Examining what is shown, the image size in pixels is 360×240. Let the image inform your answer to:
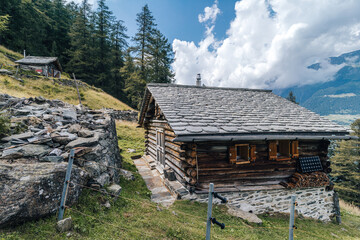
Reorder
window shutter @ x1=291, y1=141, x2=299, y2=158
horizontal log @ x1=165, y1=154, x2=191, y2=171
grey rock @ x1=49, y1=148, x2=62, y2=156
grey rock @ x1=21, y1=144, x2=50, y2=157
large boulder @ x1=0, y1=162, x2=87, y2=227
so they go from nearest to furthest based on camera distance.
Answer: large boulder @ x1=0, y1=162, x2=87, y2=227 < grey rock @ x1=21, y1=144, x2=50, y2=157 < grey rock @ x1=49, y1=148, x2=62, y2=156 < horizontal log @ x1=165, y1=154, x2=191, y2=171 < window shutter @ x1=291, y1=141, x2=299, y2=158

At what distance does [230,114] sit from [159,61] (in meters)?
28.6

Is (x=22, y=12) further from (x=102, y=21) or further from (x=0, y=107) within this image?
(x=0, y=107)

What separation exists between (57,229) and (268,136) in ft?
22.1

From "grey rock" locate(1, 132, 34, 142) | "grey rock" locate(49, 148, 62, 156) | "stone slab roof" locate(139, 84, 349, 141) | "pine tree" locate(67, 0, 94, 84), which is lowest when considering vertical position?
"grey rock" locate(49, 148, 62, 156)

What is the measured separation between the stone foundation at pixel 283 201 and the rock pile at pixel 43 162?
3748mm

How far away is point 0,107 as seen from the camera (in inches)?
274

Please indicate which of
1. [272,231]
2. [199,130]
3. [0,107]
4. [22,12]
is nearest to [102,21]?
[22,12]

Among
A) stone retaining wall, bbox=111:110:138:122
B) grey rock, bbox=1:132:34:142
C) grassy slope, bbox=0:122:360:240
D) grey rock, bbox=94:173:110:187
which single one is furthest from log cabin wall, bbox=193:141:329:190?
stone retaining wall, bbox=111:110:138:122

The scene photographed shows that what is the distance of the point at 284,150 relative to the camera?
804 cm

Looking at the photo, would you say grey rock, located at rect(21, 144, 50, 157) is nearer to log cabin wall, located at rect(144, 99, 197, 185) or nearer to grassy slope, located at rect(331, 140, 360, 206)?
log cabin wall, located at rect(144, 99, 197, 185)

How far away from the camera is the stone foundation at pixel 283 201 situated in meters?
6.81

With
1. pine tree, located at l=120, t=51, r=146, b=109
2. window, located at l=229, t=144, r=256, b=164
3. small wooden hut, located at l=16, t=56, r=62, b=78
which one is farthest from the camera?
Answer: pine tree, located at l=120, t=51, r=146, b=109

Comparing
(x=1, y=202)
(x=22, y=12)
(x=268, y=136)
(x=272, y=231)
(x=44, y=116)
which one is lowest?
(x=272, y=231)

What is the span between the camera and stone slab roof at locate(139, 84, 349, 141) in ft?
20.9
